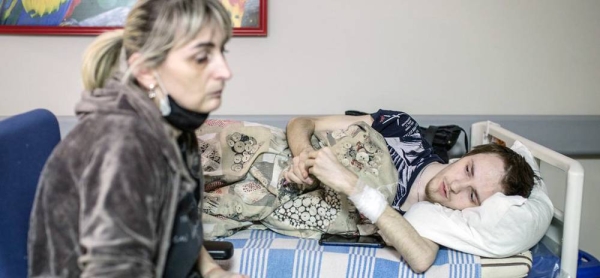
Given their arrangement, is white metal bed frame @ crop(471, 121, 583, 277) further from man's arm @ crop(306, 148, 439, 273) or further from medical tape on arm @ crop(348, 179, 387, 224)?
medical tape on arm @ crop(348, 179, 387, 224)

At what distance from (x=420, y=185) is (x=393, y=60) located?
0.57m

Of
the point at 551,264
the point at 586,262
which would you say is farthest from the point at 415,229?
the point at 586,262

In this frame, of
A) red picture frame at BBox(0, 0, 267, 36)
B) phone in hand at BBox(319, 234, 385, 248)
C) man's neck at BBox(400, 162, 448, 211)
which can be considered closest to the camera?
phone in hand at BBox(319, 234, 385, 248)

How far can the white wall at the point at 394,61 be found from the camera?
2.36m

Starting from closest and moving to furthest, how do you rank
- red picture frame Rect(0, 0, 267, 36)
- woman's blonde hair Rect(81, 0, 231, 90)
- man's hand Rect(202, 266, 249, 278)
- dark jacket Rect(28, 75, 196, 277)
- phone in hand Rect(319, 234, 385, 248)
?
dark jacket Rect(28, 75, 196, 277) → woman's blonde hair Rect(81, 0, 231, 90) → man's hand Rect(202, 266, 249, 278) → phone in hand Rect(319, 234, 385, 248) → red picture frame Rect(0, 0, 267, 36)

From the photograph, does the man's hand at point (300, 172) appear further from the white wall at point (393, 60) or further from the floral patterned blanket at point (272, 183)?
the white wall at point (393, 60)

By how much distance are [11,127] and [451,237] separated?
1167 millimetres

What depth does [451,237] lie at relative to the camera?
177 centimetres

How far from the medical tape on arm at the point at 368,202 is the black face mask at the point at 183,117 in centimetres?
72

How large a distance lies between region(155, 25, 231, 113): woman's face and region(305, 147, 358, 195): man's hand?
0.70m

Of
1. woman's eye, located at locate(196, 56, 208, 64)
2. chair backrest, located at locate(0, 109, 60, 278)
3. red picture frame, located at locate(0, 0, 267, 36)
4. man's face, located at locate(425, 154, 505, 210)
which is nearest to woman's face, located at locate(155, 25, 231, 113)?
woman's eye, located at locate(196, 56, 208, 64)

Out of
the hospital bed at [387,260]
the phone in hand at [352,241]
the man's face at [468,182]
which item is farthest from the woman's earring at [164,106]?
the man's face at [468,182]

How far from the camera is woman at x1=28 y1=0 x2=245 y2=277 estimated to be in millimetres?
947

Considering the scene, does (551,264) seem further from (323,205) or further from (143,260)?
(143,260)
